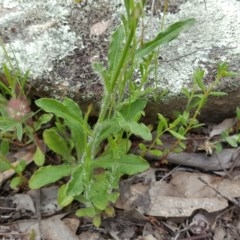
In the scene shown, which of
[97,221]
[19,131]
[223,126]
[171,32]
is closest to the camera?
[171,32]

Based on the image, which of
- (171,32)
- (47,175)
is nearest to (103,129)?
(47,175)

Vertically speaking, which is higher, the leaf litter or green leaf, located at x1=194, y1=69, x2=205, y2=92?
green leaf, located at x1=194, y1=69, x2=205, y2=92

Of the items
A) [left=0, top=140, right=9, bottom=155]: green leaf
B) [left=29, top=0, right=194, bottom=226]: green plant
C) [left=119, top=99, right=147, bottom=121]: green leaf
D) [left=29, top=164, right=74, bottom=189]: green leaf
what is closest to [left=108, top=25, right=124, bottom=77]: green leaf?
[left=29, top=0, right=194, bottom=226]: green plant

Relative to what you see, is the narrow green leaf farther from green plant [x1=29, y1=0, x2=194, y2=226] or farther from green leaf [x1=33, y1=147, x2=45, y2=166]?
green leaf [x1=33, y1=147, x2=45, y2=166]

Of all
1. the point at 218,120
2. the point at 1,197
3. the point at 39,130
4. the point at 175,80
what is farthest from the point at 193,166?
the point at 1,197

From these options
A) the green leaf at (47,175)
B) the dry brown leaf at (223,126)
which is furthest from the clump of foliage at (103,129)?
the dry brown leaf at (223,126)

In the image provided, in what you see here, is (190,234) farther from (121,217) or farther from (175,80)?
(175,80)

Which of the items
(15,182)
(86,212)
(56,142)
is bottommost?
(86,212)

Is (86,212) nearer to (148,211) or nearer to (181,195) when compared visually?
(148,211)
